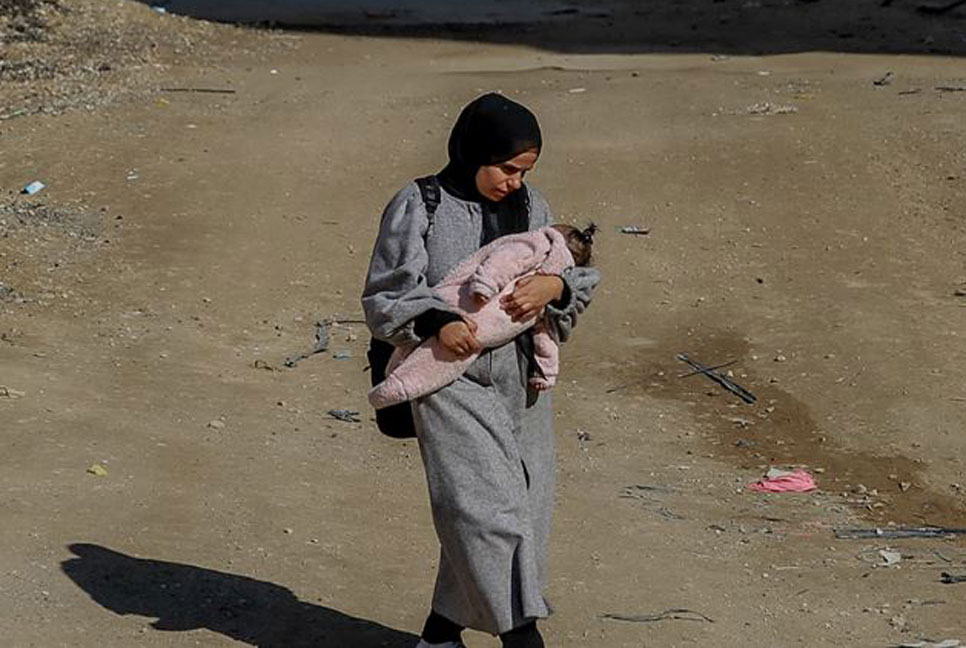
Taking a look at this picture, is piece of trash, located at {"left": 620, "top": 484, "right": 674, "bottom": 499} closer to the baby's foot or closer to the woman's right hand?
the baby's foot

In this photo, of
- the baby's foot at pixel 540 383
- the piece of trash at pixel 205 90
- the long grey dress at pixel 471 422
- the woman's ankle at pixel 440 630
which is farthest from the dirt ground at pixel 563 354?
the baby's foot at pixel 540 383

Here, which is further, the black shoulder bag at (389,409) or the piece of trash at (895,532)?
the piece of trash at (895,532)

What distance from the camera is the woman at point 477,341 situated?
507cm

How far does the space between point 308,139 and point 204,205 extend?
4.76 ft

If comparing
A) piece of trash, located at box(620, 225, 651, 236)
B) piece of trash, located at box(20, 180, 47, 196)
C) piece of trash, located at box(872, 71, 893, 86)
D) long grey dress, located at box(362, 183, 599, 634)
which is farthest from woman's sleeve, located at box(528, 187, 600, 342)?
piece of trash, located at box(872, 71, 893, 86)

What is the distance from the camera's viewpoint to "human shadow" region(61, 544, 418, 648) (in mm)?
5980

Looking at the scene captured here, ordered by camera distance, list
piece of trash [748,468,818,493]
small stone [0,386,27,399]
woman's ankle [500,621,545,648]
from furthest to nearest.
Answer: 1. small stone [0,386,27,399]
2. piece of trash [748,468,818,493]
3. woman's ankle [500,621,545,648]

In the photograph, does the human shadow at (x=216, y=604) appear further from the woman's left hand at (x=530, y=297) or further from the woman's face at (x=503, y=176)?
the woman's face at (x=503, y=176)

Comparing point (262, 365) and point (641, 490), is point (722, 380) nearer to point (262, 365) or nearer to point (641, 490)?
point (641, 490)

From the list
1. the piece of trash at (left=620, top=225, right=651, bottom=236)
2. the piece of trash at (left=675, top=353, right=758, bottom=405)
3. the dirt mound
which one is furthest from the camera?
the dirt mound

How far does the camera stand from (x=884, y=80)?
14.0 meters

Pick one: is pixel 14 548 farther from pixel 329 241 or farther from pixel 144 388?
pixel 329 241

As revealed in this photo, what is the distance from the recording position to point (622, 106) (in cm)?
1351

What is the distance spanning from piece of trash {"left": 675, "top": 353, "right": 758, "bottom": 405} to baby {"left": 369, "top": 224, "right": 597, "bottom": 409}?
408 cm
